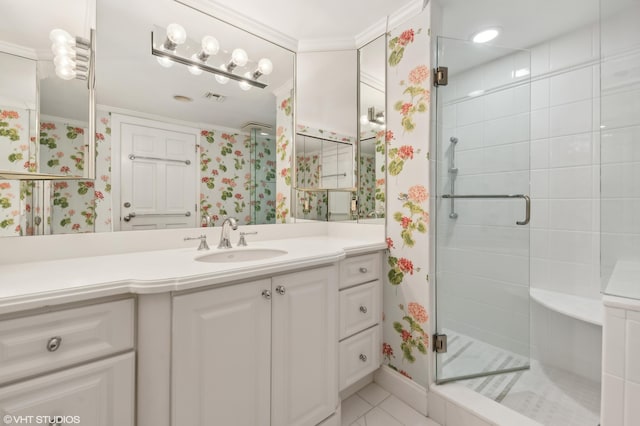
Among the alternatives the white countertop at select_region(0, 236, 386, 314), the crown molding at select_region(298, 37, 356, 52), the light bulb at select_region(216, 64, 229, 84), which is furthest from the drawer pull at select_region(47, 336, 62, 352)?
the crown molding at select_region(298, 37, 356, 52)

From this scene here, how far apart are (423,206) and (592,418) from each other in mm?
1311

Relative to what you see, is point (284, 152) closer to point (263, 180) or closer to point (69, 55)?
point (263, 180)

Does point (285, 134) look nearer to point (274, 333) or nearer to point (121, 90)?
point (121, 90)

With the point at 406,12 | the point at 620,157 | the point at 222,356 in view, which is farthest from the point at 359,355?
the point at 406,12

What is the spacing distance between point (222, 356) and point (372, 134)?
1.47m

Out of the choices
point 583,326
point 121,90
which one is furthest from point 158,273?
point 583,326

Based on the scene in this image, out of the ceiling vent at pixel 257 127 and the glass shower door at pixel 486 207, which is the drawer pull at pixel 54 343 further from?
the glass shower door at pixel 486 207

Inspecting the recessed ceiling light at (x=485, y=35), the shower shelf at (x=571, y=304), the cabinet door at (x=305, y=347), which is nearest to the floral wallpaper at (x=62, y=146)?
the cabinet door at (x=305, y=347)

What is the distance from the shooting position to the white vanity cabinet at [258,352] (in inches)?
35.2

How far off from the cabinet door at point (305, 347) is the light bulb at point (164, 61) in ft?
4.09

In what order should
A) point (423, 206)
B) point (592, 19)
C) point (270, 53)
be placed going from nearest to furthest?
point (423, 206) → point (592, 19) → point (270, 53)

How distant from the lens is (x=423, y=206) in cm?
148

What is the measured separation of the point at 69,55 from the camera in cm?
117

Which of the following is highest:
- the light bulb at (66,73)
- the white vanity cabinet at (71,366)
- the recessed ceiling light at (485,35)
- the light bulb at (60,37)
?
the recessed ceiling light at (485,35)
